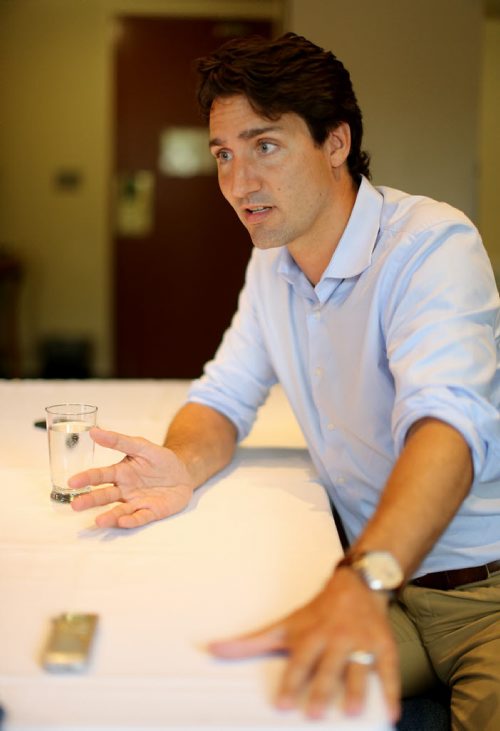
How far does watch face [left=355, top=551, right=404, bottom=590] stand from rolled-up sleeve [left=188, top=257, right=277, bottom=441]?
792 millimetres

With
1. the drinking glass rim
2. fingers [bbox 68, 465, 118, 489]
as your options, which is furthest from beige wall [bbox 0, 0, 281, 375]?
fingers [bbox 68, 465, 118, 489]

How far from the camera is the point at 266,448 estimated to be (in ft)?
5.75

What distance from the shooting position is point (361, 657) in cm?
79

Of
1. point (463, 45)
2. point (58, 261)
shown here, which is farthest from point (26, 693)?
point (58, 261)

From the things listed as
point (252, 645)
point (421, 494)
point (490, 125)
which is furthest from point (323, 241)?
point (490, 125)

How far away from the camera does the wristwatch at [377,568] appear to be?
35.9 inches

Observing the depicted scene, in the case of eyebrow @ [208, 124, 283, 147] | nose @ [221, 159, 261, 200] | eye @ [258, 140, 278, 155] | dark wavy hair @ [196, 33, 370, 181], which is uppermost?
dark wavy hair @ [196, 33, 370, 181]

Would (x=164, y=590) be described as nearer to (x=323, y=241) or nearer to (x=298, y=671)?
(x=298, y=671)

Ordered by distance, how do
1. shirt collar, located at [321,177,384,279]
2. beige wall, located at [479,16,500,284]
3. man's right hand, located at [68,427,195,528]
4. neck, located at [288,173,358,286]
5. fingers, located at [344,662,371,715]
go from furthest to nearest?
beige wall, located at [479,16,500,284]
neck, located at [288,173,358,286]
shirt collar, located at [321,177,384,279]
man's right hand, located at [68,427,195,528]
fingers, located at [344,662,371,715]

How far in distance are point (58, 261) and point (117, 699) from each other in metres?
5.51

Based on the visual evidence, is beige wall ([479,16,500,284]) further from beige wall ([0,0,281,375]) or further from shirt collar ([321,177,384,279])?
shirt collar ([321,177,384,279])

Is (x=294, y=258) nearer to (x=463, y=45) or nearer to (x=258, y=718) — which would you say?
(x=258, y=718)

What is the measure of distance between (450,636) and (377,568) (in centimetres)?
48

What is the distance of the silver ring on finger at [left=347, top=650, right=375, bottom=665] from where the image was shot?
31.1 inches
